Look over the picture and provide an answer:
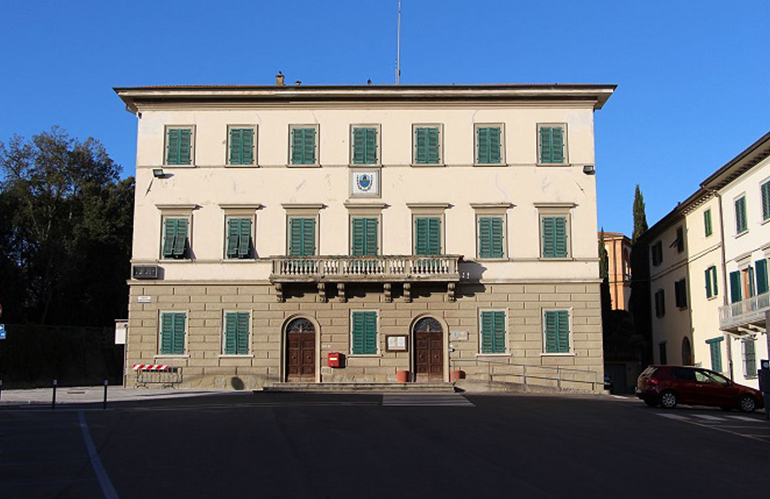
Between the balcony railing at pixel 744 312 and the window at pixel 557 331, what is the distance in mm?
6917

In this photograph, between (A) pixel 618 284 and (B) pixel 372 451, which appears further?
(A) pixel 618 284

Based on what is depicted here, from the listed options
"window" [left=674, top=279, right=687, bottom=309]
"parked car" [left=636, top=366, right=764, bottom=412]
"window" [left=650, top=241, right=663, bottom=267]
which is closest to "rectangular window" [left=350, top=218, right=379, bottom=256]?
"parked car" [left=636, top=366, right=764, bottom=412]

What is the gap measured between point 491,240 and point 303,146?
881cm

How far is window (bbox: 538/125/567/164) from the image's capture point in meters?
35.2

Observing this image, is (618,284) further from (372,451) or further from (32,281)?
(372,451)

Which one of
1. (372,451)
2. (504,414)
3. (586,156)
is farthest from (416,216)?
(372,451)

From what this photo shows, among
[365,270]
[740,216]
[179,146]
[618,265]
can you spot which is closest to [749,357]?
[740,216]

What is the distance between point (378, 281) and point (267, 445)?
18725mm

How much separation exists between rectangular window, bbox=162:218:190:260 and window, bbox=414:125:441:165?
396 inches

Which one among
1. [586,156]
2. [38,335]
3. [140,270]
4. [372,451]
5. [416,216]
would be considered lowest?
[372,451]

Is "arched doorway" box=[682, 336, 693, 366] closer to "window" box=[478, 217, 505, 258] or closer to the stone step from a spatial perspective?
"window" box=[478, 217, 505, 258]

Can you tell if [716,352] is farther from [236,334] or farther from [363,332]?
[236,334]

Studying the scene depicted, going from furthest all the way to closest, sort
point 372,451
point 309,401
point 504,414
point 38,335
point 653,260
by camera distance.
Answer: point 653,260, point 38,335, point 309,401, point 504,414, point 372,451

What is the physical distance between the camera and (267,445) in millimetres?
15289
